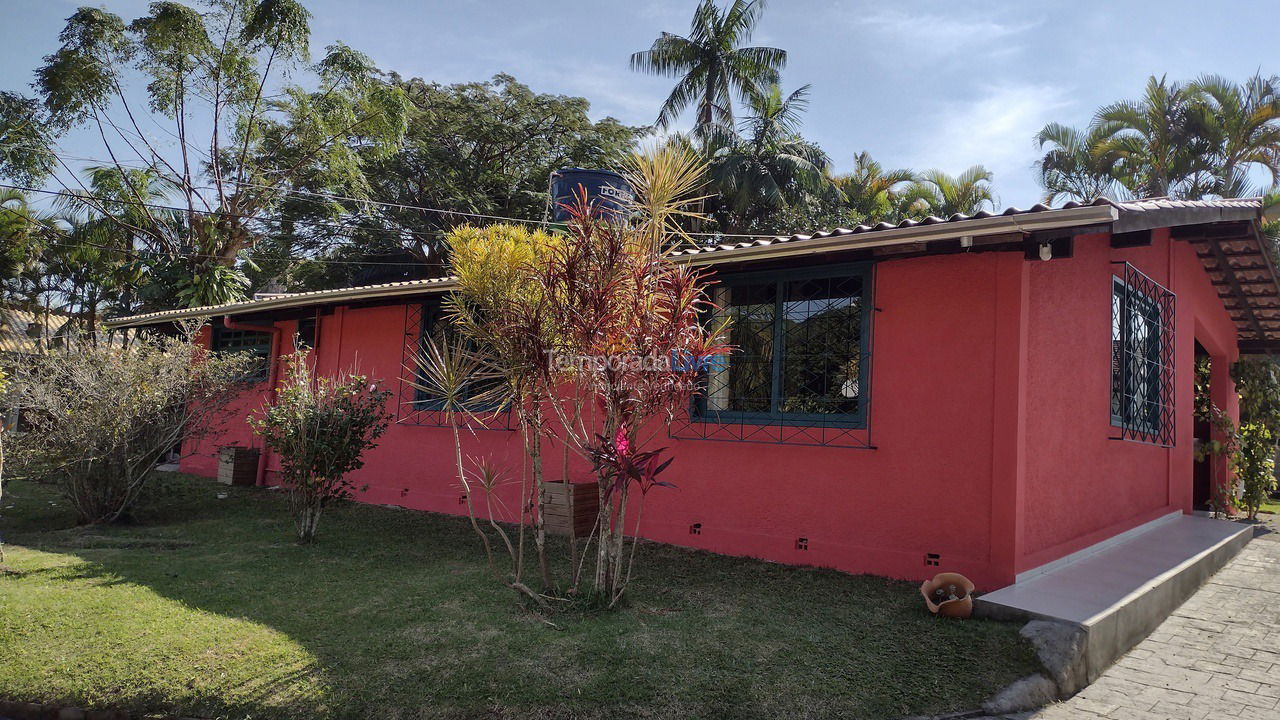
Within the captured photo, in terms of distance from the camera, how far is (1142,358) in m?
7.32

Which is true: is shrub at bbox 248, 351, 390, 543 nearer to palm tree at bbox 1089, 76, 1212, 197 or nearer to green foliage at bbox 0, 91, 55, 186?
green foliage at bbox 0, 91, 55, 186

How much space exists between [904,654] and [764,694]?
1.01m

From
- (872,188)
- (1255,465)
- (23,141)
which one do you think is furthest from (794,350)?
(23,141)

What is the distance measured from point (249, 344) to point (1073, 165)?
789 inches

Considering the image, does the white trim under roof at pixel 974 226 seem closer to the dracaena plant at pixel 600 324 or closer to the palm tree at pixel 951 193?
the dracaena plant at pixel 600 324

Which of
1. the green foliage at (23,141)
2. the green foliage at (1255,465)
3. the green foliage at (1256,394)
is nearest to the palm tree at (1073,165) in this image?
the green foliage at (1256,394)

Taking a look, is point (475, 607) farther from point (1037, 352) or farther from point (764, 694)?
point (1037, 352)

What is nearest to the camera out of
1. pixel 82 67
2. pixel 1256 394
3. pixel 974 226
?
pixel 974 226

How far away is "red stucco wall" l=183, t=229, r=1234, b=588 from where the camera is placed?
203 inches

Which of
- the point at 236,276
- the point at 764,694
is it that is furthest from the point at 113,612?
the point at 236,276

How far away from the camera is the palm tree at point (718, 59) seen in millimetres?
21281

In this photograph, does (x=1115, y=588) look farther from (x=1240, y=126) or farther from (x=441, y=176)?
(x=441, y=176)

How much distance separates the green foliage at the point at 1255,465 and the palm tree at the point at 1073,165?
1083 cm

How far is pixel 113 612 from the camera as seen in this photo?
15.2 ft
